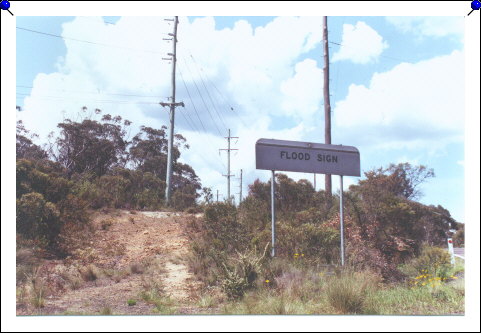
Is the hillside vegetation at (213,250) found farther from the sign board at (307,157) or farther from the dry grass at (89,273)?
the sign board at (307,157)

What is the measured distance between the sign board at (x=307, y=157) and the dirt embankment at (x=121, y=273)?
270cm

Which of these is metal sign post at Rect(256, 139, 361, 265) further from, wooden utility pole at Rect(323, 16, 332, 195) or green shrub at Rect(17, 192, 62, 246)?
wooden utility pole at Rect(323, 16, 332, 195)

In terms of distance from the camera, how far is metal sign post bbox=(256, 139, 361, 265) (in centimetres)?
785

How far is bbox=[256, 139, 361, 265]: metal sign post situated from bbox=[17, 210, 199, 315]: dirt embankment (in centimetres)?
225

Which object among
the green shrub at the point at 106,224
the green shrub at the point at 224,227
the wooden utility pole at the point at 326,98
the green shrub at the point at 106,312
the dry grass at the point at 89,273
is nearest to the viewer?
the green shrub at the point at 106,312

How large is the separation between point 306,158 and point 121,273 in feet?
13.7

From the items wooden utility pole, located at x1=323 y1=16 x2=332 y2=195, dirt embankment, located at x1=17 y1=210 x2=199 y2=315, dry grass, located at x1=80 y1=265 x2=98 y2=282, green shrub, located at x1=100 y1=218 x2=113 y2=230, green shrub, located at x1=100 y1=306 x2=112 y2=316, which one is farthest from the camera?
wooden utility pole, located at x1=323 y1=16 x2=332 y2=195

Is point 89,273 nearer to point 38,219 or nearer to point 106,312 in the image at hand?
point 38,219

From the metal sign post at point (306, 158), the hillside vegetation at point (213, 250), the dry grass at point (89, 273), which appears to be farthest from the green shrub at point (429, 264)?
the dry grass at point (89, 273)

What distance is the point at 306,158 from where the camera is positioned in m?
8.15

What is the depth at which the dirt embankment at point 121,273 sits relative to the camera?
244 inches

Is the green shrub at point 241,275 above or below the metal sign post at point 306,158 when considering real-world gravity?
below

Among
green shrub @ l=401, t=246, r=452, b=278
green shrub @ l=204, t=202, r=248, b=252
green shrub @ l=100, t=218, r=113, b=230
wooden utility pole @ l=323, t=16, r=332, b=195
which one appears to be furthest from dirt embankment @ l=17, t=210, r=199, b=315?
wooden utility pole @ l=323, t=16, r=332, b=195

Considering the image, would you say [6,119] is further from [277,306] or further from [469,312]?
[469,312]
